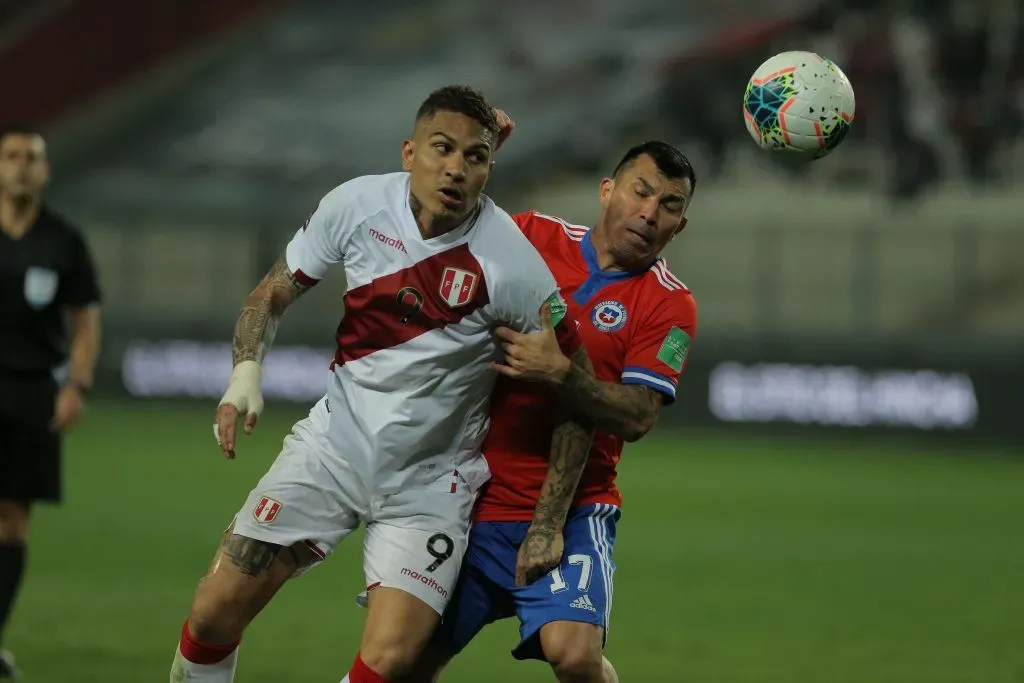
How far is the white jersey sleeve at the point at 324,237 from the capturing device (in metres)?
4.80

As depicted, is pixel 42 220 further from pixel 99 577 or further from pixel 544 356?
pixel 544 356

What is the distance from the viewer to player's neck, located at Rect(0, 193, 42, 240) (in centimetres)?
702

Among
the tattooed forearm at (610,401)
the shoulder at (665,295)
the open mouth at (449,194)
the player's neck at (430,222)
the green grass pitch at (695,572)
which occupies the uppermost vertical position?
the open mouth at (449,194)

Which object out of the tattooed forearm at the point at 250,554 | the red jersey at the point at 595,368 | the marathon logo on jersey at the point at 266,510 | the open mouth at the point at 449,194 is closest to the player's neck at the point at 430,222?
the open mouth at the point at 449,194

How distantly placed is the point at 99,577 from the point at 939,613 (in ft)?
15.7

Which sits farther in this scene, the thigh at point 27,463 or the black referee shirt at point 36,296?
the black referee shirt at point 36,296

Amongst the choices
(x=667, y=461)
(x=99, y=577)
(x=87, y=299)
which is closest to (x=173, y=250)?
(x=667, y=461)

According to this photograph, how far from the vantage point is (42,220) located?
23.3 ft

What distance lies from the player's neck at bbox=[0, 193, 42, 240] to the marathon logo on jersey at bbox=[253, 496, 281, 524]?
2866 millimetres

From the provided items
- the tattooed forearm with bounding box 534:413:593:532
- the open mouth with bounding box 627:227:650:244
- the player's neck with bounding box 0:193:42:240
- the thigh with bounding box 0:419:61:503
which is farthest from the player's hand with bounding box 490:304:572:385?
the player's neck with bounding box 0:193:42:240

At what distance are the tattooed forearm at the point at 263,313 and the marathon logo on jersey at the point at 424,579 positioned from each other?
2.65 feet

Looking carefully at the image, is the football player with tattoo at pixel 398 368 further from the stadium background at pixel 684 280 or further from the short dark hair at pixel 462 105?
the stadium background at pixel 684 280

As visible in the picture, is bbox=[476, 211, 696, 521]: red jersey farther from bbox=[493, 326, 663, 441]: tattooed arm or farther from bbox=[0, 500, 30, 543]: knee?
bbox=[0, 500, 30, 543]: knee

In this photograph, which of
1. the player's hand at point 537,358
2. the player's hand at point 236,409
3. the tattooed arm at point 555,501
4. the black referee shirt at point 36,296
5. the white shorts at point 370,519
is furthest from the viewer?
the black referee shirt at point 36,296
